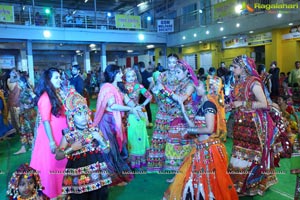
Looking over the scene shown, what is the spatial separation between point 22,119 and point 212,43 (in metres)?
12.9

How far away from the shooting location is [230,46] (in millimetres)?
15391

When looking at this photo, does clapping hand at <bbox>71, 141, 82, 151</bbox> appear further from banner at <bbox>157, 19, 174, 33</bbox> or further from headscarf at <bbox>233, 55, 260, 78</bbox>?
banner at <bbox>157, 19, 174, 33</bbox>

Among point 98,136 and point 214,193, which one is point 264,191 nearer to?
point 214,193

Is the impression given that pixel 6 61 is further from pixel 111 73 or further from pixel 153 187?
pixel 153 187

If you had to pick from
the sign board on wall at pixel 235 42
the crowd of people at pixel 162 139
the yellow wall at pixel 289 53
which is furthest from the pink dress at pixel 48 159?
the sign board on wall at pixel 235 42

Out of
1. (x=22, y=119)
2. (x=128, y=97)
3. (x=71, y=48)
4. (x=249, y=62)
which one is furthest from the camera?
(x=71, y=48)

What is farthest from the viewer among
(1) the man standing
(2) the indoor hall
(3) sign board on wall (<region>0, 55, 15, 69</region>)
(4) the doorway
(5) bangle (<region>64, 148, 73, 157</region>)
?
(3) sign board on wall (<region>0, 55, 15, 69</region>)

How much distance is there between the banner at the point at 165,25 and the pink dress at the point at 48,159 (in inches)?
566

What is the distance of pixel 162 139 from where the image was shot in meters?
3.86

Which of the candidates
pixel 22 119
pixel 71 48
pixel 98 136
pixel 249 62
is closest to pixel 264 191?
pixel 249 62

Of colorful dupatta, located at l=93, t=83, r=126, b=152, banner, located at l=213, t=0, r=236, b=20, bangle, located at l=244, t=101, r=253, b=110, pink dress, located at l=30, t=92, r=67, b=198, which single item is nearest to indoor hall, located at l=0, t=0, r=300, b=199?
banner, located at l=213, t=0, r=236, b=20

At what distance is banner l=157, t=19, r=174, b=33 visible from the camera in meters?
16.6

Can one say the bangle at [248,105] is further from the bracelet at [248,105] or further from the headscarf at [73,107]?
the headscarf at [73,107]

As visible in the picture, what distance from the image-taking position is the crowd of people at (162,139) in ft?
7.68
